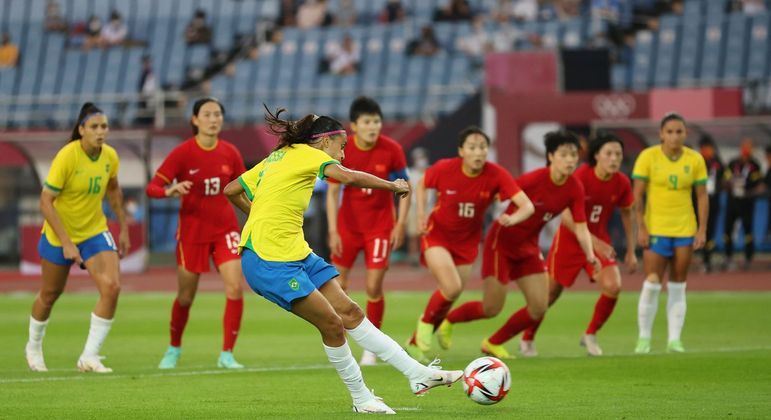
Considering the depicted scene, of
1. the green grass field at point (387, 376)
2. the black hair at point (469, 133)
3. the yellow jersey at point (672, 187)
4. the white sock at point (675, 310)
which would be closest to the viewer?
the green grass field at point (387, 376)

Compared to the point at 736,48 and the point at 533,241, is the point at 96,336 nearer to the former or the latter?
the point at 533,241

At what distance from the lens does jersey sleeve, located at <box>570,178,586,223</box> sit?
43.9 ft

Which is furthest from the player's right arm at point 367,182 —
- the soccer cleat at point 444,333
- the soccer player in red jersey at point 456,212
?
the soccer cleat at point 444,333

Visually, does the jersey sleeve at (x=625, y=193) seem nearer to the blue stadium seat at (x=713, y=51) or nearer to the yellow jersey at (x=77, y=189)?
the yellow jersey at (x=77, y=189)

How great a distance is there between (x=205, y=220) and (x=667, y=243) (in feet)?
15.6

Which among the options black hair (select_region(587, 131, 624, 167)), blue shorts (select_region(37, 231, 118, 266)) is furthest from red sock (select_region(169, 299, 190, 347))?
black hair (select_region(587, 131, 624, 167))

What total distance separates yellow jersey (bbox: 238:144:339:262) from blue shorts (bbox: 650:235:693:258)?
5836mm

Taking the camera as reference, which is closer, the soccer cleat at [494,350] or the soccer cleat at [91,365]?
the soccer cleat at [91,365]

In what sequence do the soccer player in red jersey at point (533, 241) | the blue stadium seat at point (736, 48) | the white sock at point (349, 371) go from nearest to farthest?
the white sock at point (349, 371), the soccer player in red jersey at point (533, 241), the blue stadium seat at point (736, 48)

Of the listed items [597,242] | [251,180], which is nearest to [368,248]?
[597,242]

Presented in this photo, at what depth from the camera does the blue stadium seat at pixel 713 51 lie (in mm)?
31000

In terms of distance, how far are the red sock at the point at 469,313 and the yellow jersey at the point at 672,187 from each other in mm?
2013

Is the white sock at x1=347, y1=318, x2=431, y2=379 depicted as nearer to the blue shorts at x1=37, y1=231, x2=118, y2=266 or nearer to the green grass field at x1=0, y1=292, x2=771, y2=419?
the green grass field at x1=0, y1=292, x2=771, y2=419

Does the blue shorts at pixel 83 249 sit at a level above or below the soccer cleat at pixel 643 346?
above
